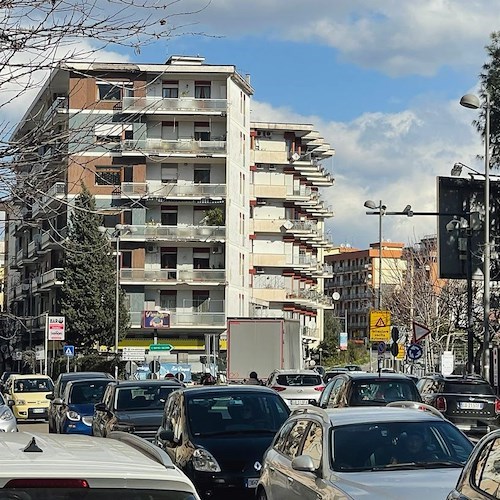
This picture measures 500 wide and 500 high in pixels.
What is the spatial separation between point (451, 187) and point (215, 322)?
38.6 metres

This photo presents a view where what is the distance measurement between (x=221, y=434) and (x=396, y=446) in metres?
4.79

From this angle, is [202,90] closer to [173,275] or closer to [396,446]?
[173,275]

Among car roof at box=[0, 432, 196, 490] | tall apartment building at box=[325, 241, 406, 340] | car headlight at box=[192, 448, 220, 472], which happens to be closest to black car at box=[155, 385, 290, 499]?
car headlight at box=[192, 448, 220, 472]

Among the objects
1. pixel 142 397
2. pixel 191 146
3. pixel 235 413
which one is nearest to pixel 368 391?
pixel 142 397

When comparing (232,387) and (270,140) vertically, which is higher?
(270,140)

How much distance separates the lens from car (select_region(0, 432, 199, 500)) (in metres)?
4.32

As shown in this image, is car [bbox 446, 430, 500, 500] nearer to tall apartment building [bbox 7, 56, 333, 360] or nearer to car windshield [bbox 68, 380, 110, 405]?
car windshield [bbox 68, 380, 110, 405]

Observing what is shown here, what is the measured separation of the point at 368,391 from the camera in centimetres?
2288

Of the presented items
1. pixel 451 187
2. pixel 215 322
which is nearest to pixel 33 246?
pixel 215 322

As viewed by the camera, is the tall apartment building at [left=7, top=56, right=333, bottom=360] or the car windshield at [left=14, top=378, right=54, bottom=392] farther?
the tall apartment building at [left=7, top=56, right=333, bottom=360]

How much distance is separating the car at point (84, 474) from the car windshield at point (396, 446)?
5742 mm

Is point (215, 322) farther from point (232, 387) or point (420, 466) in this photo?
point (420, 466)

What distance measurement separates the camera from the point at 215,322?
79.2 meters

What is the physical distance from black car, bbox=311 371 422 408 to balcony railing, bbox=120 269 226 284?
55212 millimetres
